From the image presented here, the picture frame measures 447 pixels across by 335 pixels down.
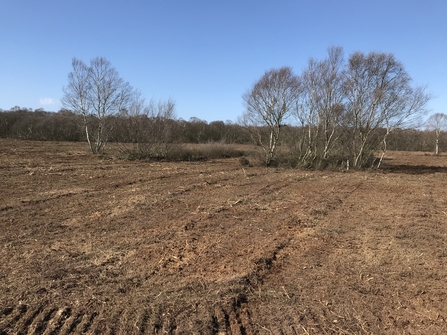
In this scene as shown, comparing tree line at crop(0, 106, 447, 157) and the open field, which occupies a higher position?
tree line at crop(0, 106, 447, 157)

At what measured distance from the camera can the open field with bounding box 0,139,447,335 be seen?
3469 mm

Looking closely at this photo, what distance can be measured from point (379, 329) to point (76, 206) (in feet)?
25.3

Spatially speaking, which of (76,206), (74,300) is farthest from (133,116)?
(74,300)

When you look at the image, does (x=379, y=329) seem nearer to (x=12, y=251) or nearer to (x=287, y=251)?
(x=287, y=251)

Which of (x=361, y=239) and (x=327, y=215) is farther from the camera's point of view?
(x=327, y=215)

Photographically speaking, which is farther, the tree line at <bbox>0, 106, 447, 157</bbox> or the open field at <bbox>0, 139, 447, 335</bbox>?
the tree line at <bbox>0, 106, 447, 157</bbox>

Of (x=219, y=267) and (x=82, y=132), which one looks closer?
(x=219, y=267)

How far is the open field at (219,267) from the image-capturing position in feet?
11.4

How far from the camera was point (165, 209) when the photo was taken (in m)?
8.52

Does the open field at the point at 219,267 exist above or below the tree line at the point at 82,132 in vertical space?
below

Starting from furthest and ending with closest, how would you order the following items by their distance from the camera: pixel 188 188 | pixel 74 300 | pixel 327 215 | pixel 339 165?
pixel 339 165
pixel 188 188
pixel 327 215
pixel 74 300

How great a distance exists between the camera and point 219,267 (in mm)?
4809

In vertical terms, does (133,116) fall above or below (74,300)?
above

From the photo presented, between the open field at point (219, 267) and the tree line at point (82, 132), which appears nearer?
the open field at point (219, 267)
